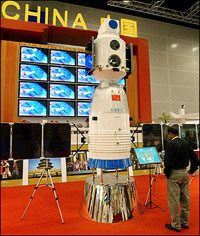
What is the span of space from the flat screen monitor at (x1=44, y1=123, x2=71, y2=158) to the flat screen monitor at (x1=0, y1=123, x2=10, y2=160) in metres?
0.60

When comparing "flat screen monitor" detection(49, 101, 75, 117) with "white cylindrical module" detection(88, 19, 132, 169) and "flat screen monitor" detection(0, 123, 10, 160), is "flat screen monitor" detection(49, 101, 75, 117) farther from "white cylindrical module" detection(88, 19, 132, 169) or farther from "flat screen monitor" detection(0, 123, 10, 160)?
"white cylindrical module" detection(88, 19, 132, 169)

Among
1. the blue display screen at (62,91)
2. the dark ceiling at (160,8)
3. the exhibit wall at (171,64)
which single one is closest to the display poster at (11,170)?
the blue display screen at (62,91)

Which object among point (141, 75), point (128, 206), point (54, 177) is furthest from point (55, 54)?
point (128, 206)

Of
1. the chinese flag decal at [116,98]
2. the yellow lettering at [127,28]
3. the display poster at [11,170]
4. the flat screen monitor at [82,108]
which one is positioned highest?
the yellow lettering at [127,28]

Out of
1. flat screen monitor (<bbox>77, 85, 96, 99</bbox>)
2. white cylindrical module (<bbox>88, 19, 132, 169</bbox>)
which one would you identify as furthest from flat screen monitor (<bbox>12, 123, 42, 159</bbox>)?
flat screen monitor (<bbox>77, 85, 96, 99</bbox>)

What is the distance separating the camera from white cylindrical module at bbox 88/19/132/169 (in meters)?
2.84

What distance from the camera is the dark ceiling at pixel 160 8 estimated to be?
848 cm

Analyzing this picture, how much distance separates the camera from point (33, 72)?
17.9 feet

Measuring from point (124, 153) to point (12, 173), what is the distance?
84.8 inches

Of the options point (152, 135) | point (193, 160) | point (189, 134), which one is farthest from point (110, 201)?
point (189, 134)

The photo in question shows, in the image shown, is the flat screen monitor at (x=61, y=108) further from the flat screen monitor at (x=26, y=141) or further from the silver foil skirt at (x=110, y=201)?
the silver foil skirt at (x=110, y=201)

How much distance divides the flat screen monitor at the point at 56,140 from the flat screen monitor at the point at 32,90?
2321mm

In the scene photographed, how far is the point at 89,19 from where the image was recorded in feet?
27.8

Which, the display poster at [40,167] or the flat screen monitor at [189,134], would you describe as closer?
the display poster at [40,167]
